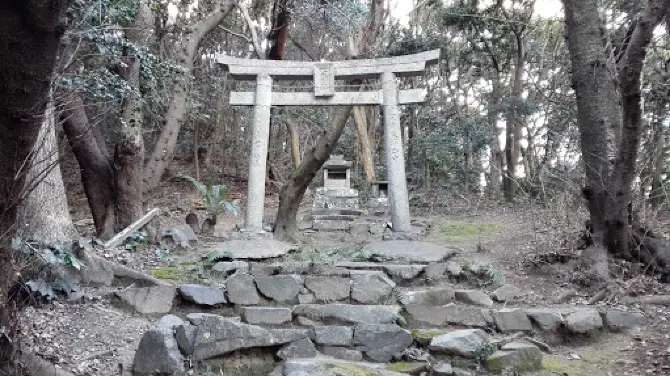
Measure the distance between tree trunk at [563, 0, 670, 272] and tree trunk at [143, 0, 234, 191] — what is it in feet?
18.3

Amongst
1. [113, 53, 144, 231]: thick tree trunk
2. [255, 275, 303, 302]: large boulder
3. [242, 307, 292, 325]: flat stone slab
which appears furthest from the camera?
[113, 53, 144, 231]: thick tree trunk

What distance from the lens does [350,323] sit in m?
4.82

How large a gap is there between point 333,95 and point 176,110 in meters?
2.68

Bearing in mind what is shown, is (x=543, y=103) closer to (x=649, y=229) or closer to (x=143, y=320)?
(x=649, y=229)

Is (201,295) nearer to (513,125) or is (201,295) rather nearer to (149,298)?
(149,298)

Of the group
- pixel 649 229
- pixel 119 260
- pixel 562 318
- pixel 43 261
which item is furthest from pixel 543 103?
pixel 43 261

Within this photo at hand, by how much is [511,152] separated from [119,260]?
11934 mm

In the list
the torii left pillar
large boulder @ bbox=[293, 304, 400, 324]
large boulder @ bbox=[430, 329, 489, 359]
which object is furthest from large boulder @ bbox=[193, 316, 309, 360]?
the torii left pillar

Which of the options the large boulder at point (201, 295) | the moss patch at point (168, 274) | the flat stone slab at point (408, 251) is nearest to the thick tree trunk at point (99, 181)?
the moss patch at point (168, 274)

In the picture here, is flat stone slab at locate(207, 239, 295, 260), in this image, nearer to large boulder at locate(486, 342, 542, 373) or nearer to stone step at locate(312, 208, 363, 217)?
large boulder at locate(486, 342, 542, 373)

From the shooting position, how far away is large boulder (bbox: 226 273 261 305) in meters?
5.08

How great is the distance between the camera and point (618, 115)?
20.0 feet

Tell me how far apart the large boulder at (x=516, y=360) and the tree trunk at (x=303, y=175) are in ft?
14.6

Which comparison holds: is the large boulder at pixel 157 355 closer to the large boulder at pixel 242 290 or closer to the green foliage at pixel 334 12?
the large boulder at pixel 242 290
